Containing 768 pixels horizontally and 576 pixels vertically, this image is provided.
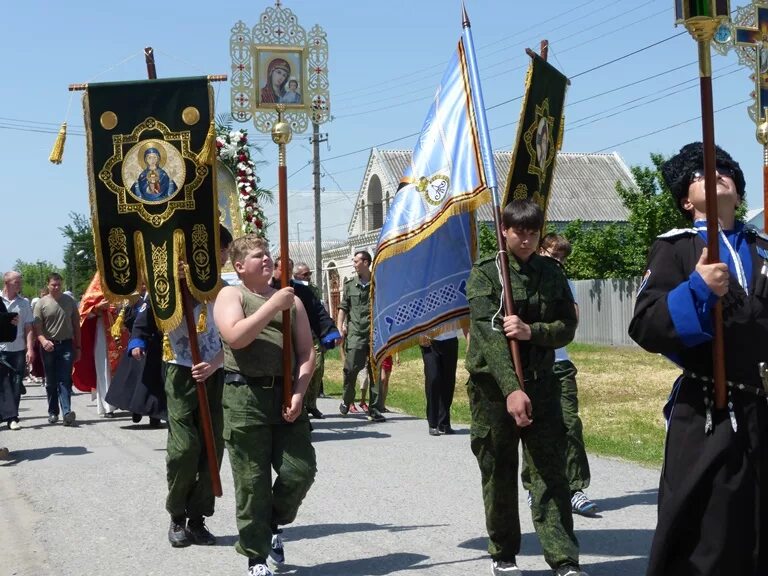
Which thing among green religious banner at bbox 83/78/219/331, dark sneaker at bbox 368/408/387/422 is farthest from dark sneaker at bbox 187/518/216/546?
dark sneaker at bbox 368/408/387/422

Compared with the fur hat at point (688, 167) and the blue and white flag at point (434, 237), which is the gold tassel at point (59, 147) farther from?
the fur hat at point (688, 167)

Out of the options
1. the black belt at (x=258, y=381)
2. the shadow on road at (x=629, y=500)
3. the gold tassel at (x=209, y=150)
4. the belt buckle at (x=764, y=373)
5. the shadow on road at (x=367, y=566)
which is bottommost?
the shadow on road at (x=367, y=566)

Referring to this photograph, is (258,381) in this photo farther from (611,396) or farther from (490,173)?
(611,396)

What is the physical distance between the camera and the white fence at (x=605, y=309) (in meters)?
34.7

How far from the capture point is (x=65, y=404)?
50.3ft

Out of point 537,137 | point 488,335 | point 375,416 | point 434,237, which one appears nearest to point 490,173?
point 434,237

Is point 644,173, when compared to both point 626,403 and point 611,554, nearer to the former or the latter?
point 626,403

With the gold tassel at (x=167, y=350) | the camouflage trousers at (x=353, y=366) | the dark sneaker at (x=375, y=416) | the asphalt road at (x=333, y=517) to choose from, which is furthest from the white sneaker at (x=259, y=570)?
the dark sneaker at (x=375, y=416)

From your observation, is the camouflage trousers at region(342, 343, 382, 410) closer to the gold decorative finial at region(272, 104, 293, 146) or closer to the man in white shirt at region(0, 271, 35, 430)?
the man in white shirt at region(0, 271, 35, 430)

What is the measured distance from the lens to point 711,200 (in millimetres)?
4078

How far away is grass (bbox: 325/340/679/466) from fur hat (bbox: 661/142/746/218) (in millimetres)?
5843

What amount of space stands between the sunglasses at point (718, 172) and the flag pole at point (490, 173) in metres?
1.54

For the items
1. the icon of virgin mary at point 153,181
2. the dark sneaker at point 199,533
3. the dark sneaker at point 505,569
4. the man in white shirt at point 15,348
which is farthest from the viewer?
the man in white shirt at point 15,348

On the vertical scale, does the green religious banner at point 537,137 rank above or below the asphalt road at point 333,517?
above
